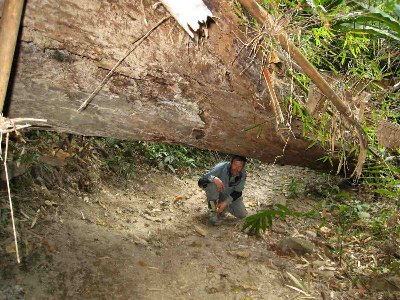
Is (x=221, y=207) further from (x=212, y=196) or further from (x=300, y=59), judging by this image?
(x=300, y=59)

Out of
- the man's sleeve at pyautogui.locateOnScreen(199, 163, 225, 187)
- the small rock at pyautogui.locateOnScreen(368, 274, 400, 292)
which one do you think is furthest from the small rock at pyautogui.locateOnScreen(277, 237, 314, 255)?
the man's sleeve at pyautogui.locateOnScreen(199, 163, 225, 187)

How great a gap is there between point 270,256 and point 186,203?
2053 mm

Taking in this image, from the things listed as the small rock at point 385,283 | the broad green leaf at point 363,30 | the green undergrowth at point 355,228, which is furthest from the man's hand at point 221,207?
the broad green leaf at point 363,30

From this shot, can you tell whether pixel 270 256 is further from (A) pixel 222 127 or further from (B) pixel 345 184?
(B) pixel 345 184

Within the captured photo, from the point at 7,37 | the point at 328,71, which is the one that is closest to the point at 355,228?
the point at 328,71

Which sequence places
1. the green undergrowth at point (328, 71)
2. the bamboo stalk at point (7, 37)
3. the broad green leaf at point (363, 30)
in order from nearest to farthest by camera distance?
1. the bamboo stalk at point (7, 37)
2. the green undergrowth at point (328, 71)
3. the broad green leaf at point (363, 30)

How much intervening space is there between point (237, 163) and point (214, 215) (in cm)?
83

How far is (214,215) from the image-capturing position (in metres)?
4.54

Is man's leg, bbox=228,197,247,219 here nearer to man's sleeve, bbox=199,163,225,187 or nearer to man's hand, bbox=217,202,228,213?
man's hand, bbox=217,202,228,213

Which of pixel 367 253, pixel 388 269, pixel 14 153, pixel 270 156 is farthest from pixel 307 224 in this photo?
pixel 14 153

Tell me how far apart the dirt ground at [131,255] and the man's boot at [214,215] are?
0.42ft

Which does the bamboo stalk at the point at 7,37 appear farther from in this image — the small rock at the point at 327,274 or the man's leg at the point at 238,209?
the man's leg at the point at 238,209

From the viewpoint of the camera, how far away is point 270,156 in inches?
111

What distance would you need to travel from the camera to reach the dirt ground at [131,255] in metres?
2.62
